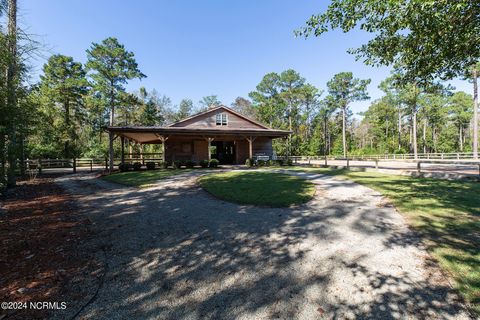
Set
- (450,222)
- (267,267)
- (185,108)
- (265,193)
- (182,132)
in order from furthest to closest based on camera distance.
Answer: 1. (185,108)
2. (182,132)
3. (265,193)
4. (450,222)
5. (267,267)

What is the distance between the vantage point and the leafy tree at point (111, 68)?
30.6 m

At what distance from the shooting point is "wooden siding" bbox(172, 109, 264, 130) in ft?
74.6

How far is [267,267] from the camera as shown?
3557mm

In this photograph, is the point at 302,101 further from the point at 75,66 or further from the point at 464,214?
the point at 464,214

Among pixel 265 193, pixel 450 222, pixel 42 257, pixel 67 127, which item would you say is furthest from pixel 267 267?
pixel 67 127

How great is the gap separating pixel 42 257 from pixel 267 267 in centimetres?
388

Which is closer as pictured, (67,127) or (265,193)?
(265,193)

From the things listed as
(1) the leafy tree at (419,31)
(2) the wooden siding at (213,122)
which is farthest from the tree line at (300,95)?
(2) the wooden siding at (213,122)

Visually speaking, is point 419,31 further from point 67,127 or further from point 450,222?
point 67,127

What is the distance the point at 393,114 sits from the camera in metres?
51.6

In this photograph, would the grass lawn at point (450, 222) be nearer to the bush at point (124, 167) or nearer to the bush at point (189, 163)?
the bush at point (189, 163)

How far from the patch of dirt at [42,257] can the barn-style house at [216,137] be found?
44.0 ft

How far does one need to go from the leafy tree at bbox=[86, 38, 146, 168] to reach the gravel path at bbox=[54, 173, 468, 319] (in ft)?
102

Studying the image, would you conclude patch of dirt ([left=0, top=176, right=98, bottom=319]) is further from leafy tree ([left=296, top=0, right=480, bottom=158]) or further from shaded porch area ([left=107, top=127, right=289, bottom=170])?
shaded porch area ([left=107, top=127, right=289, bottom=170])
